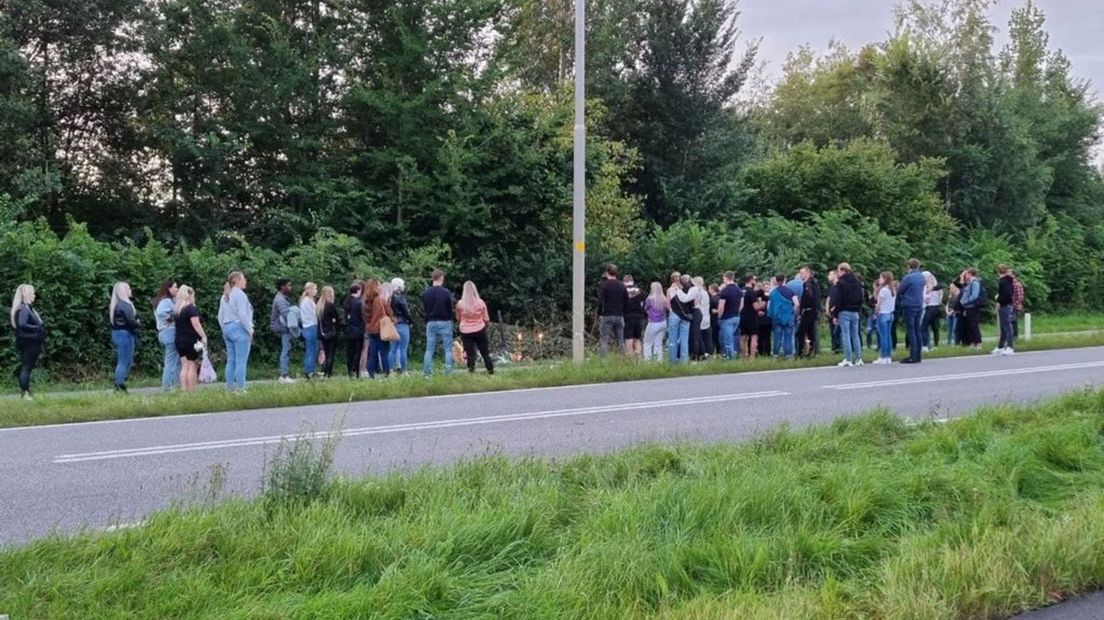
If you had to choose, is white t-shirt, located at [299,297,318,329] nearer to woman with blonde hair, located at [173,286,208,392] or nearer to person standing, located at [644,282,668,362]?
woman with blonde hair, located at [173,286,208,392]

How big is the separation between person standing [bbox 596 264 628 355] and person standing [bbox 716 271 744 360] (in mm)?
2060

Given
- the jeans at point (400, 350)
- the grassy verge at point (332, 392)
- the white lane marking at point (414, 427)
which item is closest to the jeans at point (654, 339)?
the grassy verge at point (332, 392)

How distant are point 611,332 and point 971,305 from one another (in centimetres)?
826

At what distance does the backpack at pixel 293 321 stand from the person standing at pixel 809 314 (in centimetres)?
927

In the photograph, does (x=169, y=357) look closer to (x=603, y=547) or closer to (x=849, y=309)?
(x=603, y=547)

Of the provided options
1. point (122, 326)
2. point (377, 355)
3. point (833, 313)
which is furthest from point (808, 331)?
point (122, 326)

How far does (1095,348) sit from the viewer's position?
22000 millimetres

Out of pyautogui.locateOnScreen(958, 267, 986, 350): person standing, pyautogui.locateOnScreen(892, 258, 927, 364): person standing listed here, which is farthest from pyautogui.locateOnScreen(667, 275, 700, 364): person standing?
pyautogui.locateOnScreen(958, 267, 986, 350): person standing

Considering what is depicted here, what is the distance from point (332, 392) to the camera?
1259cm

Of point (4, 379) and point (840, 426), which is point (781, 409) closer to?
point (840, 426)

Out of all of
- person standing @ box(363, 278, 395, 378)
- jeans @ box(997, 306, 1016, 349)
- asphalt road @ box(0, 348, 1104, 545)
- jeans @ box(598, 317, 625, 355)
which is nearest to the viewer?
asphalt road @ box(0, 348, 1104, 545)

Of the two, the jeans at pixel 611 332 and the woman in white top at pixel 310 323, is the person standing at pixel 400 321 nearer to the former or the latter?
the woman in white top at pixel 310 323

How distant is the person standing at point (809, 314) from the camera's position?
1778cm

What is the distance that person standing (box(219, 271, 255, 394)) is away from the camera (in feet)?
44.8
